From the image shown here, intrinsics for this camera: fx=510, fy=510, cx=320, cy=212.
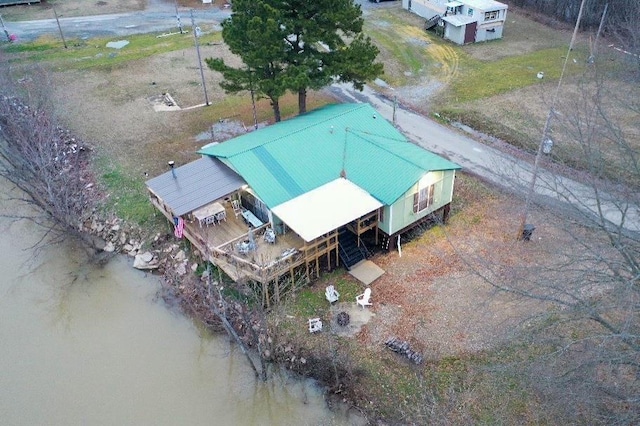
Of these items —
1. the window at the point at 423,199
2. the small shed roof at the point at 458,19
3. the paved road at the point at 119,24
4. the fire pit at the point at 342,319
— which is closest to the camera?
the fire pit at the point at 342,319

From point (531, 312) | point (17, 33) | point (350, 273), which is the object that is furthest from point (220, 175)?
point (17, 33)

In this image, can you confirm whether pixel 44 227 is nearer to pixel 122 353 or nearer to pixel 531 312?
pixel 122 353

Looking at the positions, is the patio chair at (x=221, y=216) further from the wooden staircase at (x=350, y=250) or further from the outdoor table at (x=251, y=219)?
the wooden staircase at (x=350, y=250)

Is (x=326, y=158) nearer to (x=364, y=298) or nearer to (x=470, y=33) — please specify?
(x=364, y=298)

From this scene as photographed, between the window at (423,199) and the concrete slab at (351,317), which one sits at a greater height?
the window at (423,199)

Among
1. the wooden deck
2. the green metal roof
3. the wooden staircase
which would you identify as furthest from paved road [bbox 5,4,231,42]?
the wooden staircase

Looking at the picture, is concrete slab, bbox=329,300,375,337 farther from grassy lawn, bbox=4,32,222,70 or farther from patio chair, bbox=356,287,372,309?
grassy lawn, bbox=4,32,222,70

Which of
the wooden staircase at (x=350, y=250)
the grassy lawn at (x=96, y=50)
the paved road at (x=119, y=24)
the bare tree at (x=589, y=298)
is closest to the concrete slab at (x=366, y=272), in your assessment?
the wooden staircase at (x=350, y=250)
